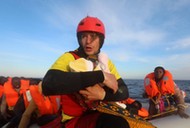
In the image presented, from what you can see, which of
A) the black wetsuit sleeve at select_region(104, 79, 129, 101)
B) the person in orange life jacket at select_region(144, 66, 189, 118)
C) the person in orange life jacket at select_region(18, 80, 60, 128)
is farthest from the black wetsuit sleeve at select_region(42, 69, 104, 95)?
the person in orange life jacket at select_region(144, 66, 189, 118)

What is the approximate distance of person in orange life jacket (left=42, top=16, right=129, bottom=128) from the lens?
2.05 meters

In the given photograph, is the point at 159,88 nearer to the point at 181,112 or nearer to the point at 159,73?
the point at 159,73

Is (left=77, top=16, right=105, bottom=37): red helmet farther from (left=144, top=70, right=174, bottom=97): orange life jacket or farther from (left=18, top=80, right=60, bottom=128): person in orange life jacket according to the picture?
(left=144, top=70, right=174, bottom=97): orange life jacket

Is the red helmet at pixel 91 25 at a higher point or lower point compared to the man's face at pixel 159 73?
higher

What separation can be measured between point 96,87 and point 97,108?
351 millimetres

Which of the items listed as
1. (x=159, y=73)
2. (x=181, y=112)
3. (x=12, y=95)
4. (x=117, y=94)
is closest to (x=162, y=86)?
(x=159, y=73)

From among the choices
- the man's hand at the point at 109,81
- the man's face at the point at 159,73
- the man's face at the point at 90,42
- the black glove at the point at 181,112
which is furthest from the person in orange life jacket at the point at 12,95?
the man's hand at the point at 109,81

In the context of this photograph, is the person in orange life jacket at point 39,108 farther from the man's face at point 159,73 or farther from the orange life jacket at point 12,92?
the man's face at point 159,73

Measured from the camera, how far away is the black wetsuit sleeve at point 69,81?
2033 mm

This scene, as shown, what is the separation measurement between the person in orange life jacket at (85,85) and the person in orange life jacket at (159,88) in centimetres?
458

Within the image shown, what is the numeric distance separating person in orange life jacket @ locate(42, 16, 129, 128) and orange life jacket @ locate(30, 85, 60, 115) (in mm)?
1996

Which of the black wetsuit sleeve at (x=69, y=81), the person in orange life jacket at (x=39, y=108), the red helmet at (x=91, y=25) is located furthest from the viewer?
the person in orange life jacket at (x=39, y=108)

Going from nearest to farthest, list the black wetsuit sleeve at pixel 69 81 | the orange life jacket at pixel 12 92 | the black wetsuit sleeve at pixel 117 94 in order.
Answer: the black wetsuit sleeve at pixel 69 81
the black wetsuit sleeve at pixel 117 94
the orange life jacket at pixel 12 92

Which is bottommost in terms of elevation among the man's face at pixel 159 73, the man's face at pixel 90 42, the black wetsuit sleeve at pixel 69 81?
the black wetsuit sleeve at pixel 69 81
